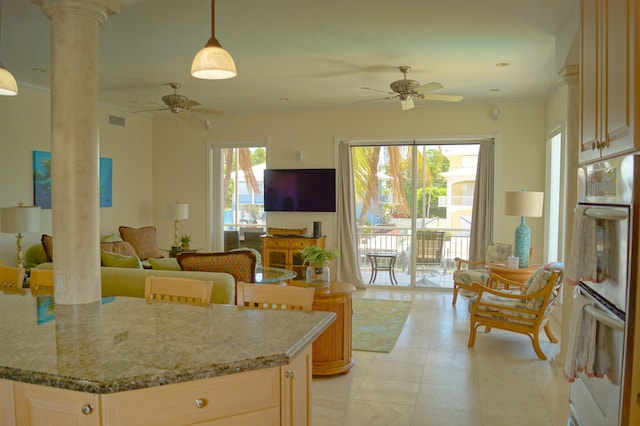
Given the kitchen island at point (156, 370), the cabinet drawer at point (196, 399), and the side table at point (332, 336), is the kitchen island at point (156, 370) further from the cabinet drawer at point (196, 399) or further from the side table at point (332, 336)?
the side table at point (332, 336)

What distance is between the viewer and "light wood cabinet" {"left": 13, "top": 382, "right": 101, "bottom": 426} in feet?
5.11

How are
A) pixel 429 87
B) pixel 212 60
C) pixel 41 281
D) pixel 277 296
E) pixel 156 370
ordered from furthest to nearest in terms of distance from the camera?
pixel 429 87 < pixel 41 281 < pixel 277 296 < pixel 212 60 < pixel 156 370

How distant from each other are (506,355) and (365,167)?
13.1 feet

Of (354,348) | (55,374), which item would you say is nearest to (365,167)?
(354,348)

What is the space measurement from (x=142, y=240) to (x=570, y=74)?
20.3 feet

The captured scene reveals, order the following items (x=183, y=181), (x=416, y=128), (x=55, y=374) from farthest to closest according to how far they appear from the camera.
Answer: (x=183, y=181) → (x=416, y=128) → (x=55, y=374)

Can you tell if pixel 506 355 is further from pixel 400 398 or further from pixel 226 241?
pixel 226 241

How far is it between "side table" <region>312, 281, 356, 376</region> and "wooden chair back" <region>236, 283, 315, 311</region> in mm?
1305

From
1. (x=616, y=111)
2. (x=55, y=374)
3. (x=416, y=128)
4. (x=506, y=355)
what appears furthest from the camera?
(x=416, y=128)

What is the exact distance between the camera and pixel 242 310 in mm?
2373

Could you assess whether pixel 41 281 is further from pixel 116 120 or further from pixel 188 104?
pixel 116 120

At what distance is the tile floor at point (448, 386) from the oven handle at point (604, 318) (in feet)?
5.06

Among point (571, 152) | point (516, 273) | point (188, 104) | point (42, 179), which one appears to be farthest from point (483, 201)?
point (42, 179)

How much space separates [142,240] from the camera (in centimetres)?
752
